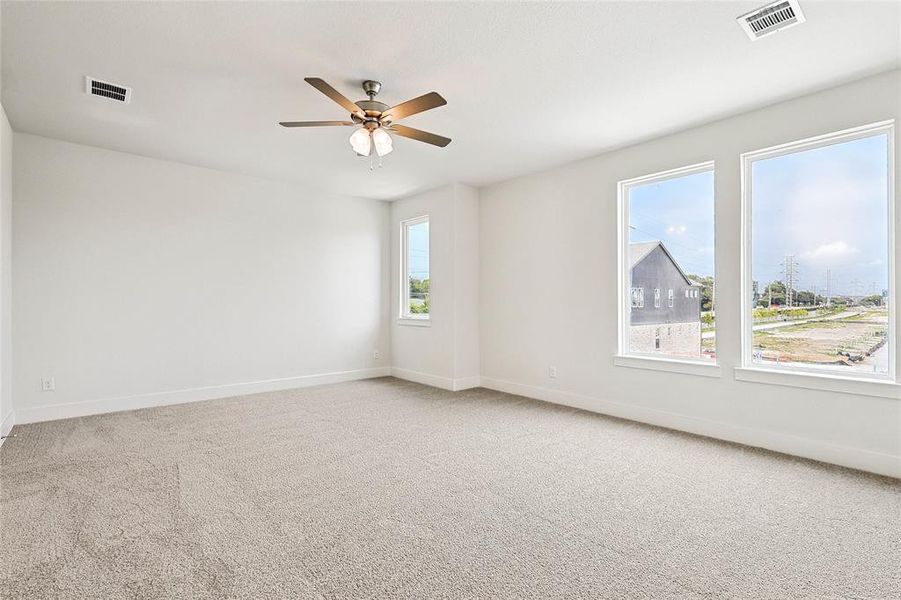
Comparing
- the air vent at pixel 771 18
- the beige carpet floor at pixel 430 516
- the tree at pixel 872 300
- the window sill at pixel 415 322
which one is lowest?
the beige carpet floor at pixel 430 516

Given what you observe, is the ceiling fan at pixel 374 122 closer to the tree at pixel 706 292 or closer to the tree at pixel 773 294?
the tree at pixel 706 292

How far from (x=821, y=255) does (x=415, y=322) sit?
14.7 feet

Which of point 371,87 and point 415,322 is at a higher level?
point 371,87

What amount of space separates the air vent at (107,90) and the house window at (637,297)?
4517mm

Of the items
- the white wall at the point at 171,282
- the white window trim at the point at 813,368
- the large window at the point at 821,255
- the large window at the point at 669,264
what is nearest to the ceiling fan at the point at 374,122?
the large window at the point at 669,264

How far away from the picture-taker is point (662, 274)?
4.38 metres

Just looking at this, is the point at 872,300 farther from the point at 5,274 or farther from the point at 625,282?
the point at 5,274

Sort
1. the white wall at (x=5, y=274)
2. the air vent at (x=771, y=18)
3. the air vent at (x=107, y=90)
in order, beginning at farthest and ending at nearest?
the white wall at (x=5, y=274), the air vent at (x=107, y=90), the air vent at (x=771, y=18)

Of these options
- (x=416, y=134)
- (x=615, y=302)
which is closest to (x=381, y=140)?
(x=416, y=134)

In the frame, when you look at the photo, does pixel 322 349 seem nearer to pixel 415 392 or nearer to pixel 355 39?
pixel 415 392

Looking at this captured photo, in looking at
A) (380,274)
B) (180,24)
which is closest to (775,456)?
(180,24)

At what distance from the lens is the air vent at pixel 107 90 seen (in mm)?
3139

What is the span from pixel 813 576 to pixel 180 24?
3.99 meters

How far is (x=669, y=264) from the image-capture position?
4.34 meters
